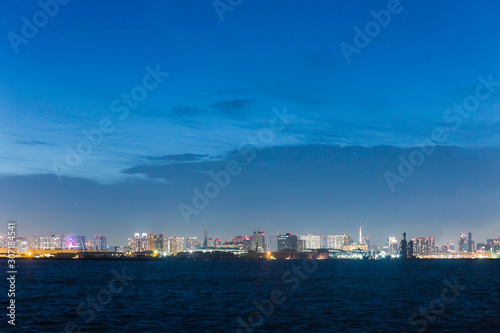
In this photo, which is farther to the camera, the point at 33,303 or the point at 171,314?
the point at 33,303

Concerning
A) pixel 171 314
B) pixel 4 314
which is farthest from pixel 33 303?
pixel 171 314

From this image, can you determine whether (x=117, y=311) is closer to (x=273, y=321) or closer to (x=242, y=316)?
(x=242, y=316)

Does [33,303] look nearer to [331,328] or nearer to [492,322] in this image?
[331,328]

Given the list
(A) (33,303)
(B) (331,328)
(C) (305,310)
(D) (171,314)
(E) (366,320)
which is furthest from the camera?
(A) (33,303)

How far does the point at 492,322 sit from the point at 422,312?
32.4 ft

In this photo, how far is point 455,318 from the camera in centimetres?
5706

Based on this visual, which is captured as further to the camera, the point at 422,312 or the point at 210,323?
the point at 422,312

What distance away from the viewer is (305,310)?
2527 inches

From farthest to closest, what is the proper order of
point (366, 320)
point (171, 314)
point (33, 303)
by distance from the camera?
point (33, 303)
point (171, 314)
point (366, 320)

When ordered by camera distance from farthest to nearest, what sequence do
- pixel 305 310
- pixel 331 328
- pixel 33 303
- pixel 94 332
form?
1. pixel 33 303
2. pixel 305 310
3. pixel 331 328
4. pixel 94 332

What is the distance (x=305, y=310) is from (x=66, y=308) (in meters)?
28.8

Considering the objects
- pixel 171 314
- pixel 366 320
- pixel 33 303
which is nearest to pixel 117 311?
pixel 171 314

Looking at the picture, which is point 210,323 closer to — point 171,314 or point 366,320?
point 171,314

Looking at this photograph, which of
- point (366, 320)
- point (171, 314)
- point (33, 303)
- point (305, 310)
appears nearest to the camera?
point (366, 320)
